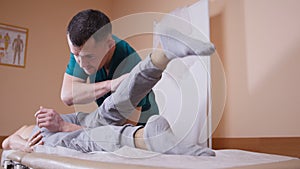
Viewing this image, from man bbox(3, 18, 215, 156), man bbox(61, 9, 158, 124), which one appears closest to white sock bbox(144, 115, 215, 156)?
man bbox(3, 18, 215, 156)

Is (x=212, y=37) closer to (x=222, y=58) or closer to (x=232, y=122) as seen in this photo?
(x=222, y=58)

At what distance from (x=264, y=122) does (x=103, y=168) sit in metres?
1.15

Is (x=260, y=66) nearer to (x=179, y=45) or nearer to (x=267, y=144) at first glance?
(x=267, y=144)

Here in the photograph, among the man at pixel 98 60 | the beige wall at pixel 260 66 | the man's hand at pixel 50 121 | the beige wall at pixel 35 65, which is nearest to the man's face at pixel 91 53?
the man at pixel 98 60

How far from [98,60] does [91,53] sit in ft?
0.21

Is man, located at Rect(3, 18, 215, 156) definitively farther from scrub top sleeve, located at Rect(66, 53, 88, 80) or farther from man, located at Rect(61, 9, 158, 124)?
scrub top sleeve, located at Rect(66, 53, 88, 80)

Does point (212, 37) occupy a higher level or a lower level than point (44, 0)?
lower

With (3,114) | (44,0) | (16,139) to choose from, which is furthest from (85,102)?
(44,0)

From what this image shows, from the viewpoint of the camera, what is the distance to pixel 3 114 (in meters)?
2.26

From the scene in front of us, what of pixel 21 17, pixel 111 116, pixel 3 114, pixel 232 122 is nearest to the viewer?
pixel 111 116

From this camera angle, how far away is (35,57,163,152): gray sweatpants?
0.78m

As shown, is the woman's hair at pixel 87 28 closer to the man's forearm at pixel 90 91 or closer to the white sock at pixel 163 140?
the man's forearm at pixel 90 91

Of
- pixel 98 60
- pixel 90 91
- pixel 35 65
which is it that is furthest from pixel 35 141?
pixel 35 65

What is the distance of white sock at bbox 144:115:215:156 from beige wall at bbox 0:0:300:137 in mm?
300
